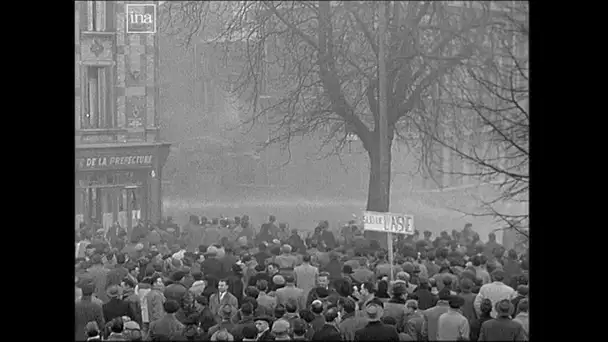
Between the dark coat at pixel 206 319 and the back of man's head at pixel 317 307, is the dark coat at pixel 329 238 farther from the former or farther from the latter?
the dark coat at pixel 206 319

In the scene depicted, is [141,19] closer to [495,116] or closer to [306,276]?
[306,276]

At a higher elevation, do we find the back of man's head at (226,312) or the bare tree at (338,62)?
the bare tree at (338,62)

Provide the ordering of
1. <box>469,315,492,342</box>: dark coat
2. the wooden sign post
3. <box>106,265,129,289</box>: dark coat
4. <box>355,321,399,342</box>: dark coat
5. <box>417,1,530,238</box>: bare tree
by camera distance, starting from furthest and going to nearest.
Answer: <box>106,265,129,289</box>: dark coat
the wooden sign post
<box>417,1,530,238</box>: bare tree
<box>469,315,492,342</box>: dark coat
<box>355,321,399,342</box>: dark coat

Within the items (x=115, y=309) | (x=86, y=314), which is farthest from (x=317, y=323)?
(x=86, y=314)

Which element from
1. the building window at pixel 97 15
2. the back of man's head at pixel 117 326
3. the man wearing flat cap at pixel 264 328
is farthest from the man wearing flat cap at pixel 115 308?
the building window at pixel 97 15

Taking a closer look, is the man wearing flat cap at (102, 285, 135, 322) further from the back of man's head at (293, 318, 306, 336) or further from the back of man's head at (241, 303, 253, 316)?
the back of man's head at (293, 318, 306, 336)

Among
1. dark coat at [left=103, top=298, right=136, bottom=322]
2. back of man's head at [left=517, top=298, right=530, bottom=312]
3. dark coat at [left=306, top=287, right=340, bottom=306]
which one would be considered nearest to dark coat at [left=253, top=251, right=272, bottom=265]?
dark coat at [left=306, top=287, right=340, bottom=306]

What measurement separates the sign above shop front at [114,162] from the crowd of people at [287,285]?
1.61 ft

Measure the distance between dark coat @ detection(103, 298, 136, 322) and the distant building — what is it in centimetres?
84

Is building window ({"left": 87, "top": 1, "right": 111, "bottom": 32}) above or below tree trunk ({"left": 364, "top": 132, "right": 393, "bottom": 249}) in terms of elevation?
above

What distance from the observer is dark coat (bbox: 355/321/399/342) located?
23.0 ft

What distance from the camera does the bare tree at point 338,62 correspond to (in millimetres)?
7918
